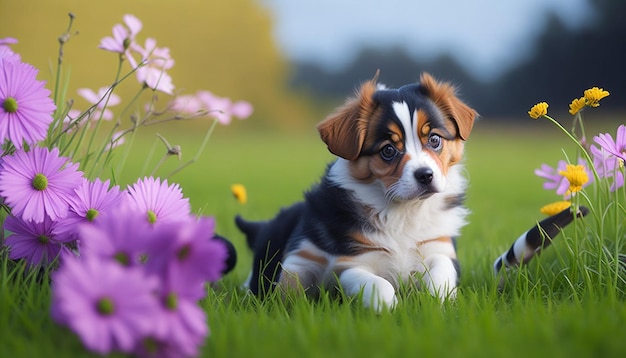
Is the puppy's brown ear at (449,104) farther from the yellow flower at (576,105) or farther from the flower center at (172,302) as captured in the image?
the flower center at (172,302)

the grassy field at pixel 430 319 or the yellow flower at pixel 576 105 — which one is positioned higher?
the yellow flower at pixel 576 105

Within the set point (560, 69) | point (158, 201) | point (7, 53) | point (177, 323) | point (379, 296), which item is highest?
point (560, 69)

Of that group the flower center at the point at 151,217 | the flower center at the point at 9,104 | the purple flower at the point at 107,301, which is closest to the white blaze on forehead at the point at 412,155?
the flower center at the point at 151,217

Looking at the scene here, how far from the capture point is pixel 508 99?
21719mm

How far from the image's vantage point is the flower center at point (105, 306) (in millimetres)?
1870

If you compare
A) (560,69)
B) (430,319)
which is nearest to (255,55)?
(560,69)

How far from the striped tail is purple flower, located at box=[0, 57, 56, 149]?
2145 millimetres

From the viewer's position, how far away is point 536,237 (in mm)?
3385

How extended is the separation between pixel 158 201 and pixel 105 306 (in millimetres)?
790

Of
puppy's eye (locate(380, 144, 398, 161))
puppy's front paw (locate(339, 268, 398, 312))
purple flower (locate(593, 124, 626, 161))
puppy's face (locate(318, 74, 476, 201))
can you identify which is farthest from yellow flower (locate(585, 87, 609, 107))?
puppy's front paw (locate(339, 268, 398, 312))

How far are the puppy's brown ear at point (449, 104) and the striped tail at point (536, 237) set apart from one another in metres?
0.58

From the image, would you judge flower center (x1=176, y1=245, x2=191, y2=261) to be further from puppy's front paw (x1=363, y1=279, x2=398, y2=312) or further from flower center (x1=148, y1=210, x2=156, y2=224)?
puppy's front paw (x1=363, y1=279, x2=398, y2=312)

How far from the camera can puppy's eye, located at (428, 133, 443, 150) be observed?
3.16m

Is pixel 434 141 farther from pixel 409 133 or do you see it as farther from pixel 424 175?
pixel 424 175
